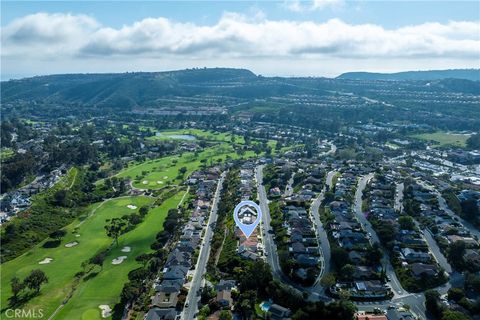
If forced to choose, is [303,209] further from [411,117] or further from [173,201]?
→ [411,117]

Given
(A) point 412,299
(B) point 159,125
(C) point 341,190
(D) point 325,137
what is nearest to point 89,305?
(A) point 412,299

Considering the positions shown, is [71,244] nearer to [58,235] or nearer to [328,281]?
[58,235]

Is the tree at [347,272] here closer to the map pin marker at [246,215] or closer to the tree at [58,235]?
the map pin marker at [246,215]

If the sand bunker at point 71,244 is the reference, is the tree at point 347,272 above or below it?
above

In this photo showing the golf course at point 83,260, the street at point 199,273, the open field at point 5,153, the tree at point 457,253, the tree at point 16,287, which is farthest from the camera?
the open field at point 5,153

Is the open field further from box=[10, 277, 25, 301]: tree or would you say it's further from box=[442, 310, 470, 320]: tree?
box=[442, 310, 470, 320]: tree

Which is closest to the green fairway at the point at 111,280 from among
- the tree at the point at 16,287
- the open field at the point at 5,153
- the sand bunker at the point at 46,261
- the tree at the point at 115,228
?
the tree at the point at 115,228
